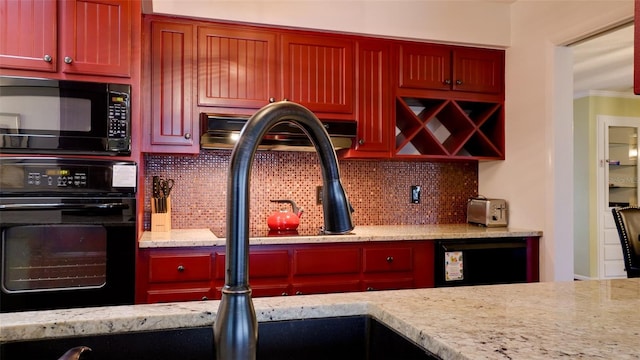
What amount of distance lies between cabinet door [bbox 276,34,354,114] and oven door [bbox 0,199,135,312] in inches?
47.8

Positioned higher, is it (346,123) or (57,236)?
(346,123)

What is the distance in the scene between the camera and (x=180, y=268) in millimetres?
2402

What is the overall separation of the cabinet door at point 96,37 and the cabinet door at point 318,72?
0.93 m

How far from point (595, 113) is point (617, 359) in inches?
236

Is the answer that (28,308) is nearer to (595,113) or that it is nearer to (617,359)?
(617,359)

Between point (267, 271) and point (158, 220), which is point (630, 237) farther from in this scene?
point (158, 220)

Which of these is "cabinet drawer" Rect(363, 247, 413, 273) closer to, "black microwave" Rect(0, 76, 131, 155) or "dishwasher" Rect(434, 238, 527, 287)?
"dishwasher" Rect(434, 238, 527, 287)

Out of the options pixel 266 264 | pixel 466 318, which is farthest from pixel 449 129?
pixel 466 318

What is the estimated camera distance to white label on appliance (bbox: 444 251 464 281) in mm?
2809

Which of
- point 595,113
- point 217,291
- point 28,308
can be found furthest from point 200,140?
point 595,113

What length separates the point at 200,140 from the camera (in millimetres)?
2764

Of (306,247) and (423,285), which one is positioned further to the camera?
(423,285)

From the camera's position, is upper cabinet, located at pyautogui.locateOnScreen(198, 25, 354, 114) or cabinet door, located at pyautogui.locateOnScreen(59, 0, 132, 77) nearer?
cabinet door, located at pyautogui.locateOnScreen(59, 0, 132, 77)

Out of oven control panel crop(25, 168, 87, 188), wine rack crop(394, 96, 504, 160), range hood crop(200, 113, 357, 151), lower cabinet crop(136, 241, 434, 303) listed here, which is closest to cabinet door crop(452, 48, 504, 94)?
wine rack crop(394, 96, 504, 160)
